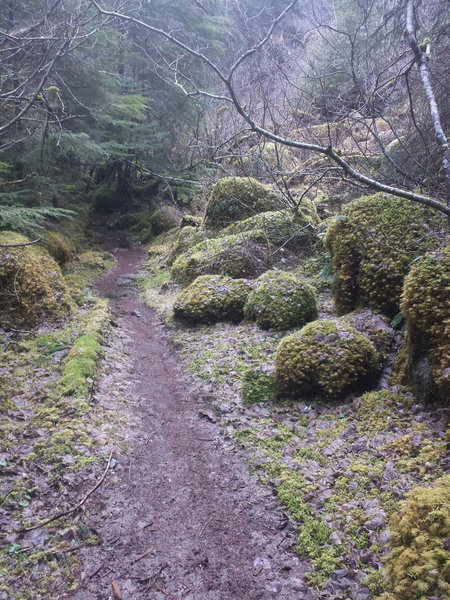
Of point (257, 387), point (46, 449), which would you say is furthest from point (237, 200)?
point (46, 449)

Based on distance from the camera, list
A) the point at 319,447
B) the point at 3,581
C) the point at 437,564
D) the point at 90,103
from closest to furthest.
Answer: the point at 437,564 < the point at 3,581 < the point at 319,447 < the point at 90,103

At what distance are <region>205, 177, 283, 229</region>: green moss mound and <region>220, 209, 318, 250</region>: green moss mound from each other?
4.51 feet

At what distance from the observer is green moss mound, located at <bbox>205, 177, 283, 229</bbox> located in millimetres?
12414

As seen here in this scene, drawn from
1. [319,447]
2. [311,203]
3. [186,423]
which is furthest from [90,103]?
[319,447]

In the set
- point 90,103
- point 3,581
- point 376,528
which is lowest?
point 3,581

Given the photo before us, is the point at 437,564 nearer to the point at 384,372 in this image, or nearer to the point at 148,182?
the point at 384,372

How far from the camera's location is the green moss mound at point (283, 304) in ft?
22.7

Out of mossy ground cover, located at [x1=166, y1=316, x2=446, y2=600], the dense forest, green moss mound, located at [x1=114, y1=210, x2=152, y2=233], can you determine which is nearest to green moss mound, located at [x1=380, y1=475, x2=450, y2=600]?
the dense forest

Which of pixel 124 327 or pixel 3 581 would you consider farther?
pixel 124 327

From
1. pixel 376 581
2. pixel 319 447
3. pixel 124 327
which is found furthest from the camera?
pixel 124 327

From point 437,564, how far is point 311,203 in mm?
10976

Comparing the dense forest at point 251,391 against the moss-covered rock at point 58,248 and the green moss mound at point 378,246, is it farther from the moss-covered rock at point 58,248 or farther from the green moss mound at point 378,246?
the moss-covered rock at point 58,248

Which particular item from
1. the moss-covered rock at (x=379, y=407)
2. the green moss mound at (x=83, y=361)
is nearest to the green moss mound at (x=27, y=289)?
the green moss mound at (x=83, y=361)

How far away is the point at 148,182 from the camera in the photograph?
2238 cm
